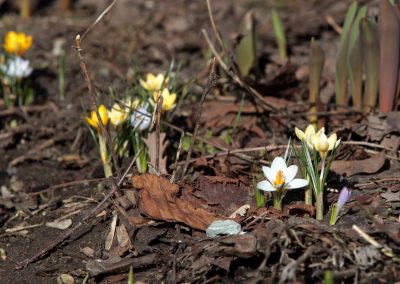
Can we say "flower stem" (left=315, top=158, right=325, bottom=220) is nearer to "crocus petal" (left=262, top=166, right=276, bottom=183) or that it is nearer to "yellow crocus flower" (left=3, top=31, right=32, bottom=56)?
"crocus petal" (left=262, top=166, right=276, bottom=183)

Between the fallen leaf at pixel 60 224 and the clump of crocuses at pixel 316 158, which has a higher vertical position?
the clump of crocuses at pixel 316 158

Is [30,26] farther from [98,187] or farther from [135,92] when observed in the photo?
[98,187]

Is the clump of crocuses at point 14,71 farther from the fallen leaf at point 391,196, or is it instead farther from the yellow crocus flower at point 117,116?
the fallen leaf at point 391,196

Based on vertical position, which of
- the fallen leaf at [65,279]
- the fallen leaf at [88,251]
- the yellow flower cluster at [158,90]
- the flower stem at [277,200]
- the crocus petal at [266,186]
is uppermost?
the yellow flower cluster at [158,90]

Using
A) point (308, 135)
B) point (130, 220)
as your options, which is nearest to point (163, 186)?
point (130, 220)

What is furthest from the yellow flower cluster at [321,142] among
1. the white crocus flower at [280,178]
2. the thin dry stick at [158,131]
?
the thin dry stick at [158,131]

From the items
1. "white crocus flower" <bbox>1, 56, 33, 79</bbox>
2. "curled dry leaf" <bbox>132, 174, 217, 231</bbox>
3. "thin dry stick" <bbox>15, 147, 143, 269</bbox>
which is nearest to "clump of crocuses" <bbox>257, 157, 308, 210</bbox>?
"curled dry leaf" <bbox>132, 174, 217, 231</bbox>

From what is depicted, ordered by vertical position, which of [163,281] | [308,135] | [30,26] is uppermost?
[30,26]
